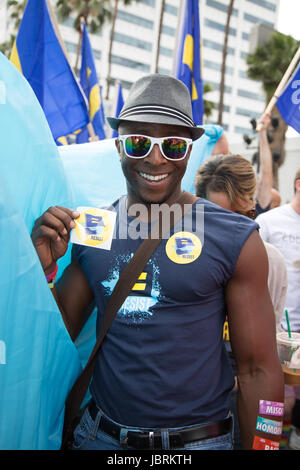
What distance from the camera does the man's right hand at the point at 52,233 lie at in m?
1.54

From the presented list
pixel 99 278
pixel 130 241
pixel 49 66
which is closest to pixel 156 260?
pixel 130 241

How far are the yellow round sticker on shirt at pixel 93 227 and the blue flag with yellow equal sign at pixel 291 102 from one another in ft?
6.91

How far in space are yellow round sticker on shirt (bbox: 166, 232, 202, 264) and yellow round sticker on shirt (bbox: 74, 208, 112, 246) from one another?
0.27m

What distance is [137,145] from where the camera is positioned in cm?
168

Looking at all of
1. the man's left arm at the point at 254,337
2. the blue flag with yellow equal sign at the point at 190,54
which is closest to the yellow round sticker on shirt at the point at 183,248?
the man's left arm at the point at 254,337

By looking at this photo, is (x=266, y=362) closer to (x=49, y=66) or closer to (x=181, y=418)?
(x=181, y=418)

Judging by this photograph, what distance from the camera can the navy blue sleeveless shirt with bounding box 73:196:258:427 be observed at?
4.96 ft

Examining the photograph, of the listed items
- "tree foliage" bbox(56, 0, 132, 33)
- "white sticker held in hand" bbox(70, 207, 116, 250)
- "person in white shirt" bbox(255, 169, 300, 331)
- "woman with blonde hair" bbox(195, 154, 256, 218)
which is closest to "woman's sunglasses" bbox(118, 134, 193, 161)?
"white sticker held in hand" bbox(70, 207, 116, 250)

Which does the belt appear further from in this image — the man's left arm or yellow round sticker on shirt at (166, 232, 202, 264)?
yellow round sticker on shirt at (166, 232, 202, 264)

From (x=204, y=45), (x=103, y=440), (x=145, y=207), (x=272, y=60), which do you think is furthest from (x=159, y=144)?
(x=204, y=45)

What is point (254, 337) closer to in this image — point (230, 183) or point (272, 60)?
point (230, 183)

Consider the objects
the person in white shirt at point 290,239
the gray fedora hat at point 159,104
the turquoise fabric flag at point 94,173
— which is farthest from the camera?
the person in white shirt at point 290,239

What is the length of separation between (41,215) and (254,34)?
1636 inches

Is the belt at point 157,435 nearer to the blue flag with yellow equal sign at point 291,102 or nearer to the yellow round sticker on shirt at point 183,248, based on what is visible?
the yellow round sticker on shirt at point 183,248
